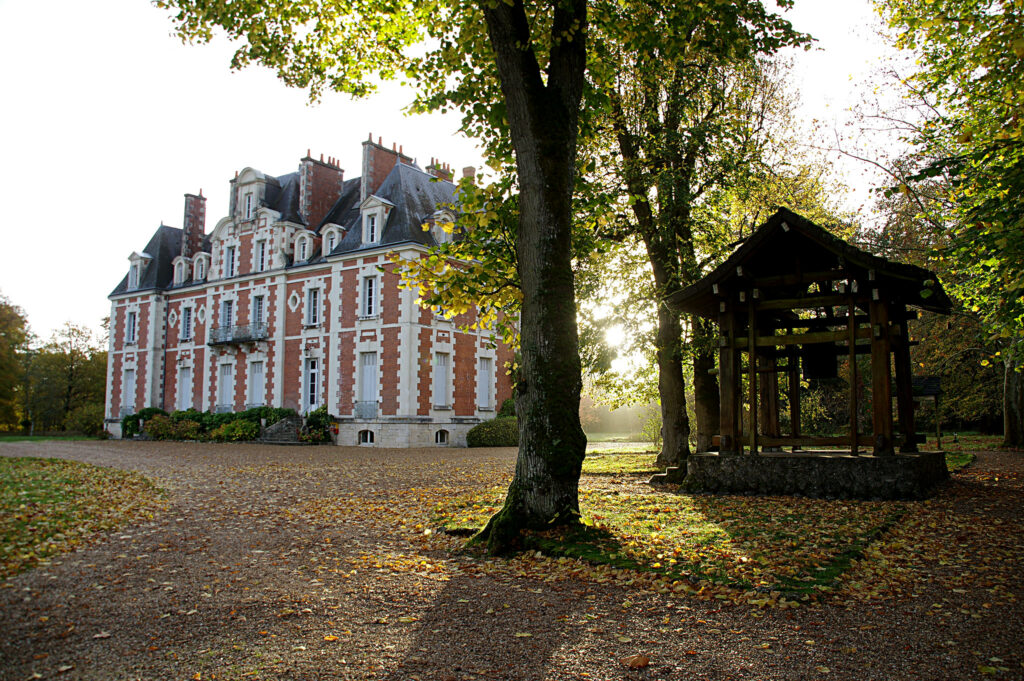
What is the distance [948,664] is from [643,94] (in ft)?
37.3

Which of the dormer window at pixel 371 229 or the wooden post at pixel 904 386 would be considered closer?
the wooden post at pixel 904 386

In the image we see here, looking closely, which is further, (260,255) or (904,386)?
(260,255)

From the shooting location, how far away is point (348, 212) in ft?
98.2

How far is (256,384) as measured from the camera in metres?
30.3

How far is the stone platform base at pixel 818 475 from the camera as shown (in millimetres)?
9109

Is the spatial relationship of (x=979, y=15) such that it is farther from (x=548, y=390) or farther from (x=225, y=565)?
(x=225, y=565)

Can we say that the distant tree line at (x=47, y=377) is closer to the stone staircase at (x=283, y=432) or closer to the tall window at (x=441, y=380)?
the stone staircase at (x=283, y=432)

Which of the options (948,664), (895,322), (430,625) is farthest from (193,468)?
(948,664)

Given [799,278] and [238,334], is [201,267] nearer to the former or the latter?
[238,334]

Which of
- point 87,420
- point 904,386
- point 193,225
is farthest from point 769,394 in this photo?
point 87,420

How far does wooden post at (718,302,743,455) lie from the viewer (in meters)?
10.2

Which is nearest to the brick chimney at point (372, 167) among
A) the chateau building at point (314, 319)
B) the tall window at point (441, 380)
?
the chateau building at point (314, 319)

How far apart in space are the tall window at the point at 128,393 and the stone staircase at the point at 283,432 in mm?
12802

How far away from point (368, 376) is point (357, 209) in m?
7.43
